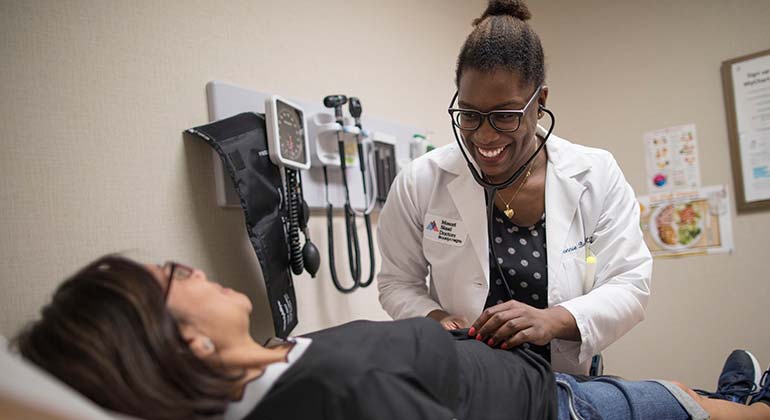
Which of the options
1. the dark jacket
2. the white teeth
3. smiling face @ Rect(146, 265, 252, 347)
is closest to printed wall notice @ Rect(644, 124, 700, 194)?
the white teeth

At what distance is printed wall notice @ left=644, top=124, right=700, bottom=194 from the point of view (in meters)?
2.21

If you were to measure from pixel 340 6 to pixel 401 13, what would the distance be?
366 mm

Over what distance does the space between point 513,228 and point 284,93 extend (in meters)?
0.75

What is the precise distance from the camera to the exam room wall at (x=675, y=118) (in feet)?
6.91

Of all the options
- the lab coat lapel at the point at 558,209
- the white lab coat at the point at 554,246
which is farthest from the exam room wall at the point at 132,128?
the lab coat lapel at the point at 558,209

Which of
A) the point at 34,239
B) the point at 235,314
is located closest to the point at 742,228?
the point at 235,314

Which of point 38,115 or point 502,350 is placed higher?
point 38,115

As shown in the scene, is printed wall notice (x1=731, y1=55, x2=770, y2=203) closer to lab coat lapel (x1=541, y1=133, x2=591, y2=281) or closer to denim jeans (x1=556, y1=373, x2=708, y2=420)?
lab coat lapel (x1=541, y1=133, x2=591, y2=281)

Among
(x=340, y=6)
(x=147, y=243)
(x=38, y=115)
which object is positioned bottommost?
(x=147, y=243)

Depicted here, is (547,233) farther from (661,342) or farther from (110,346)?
(661,342)

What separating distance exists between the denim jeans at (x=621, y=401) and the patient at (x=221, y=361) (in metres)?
0.09

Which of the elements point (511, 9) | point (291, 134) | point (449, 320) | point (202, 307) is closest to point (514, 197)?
point (449, 320)

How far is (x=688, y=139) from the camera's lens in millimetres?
2217

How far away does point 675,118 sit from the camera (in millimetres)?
2258
